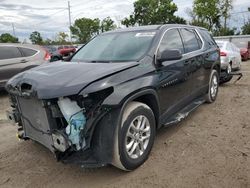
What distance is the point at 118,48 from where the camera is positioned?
434 centimetres

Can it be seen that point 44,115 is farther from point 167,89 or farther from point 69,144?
point 167,89

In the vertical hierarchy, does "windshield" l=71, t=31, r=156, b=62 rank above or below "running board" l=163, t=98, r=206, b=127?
above

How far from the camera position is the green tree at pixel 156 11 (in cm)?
4759

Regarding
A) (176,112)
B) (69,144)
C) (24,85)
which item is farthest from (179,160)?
(24,85)

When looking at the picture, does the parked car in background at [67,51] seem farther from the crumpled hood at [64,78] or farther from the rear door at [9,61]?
the crumpled hood at [64,78]

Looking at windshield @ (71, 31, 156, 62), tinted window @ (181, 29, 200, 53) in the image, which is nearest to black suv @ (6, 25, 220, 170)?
windshield @ (71, 31, 156, 62)

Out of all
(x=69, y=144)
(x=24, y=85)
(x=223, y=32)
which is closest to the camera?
(x=69, y=144)

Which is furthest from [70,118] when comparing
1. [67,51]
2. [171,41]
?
[67,51]

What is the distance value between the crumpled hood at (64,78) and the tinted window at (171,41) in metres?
0.87

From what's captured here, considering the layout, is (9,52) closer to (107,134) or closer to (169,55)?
(169,55)

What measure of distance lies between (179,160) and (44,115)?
6.00 ft

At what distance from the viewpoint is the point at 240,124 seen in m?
5.00

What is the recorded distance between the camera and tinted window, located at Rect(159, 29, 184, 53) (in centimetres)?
434

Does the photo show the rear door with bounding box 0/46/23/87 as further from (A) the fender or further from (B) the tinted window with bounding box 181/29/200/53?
(A) the fender
